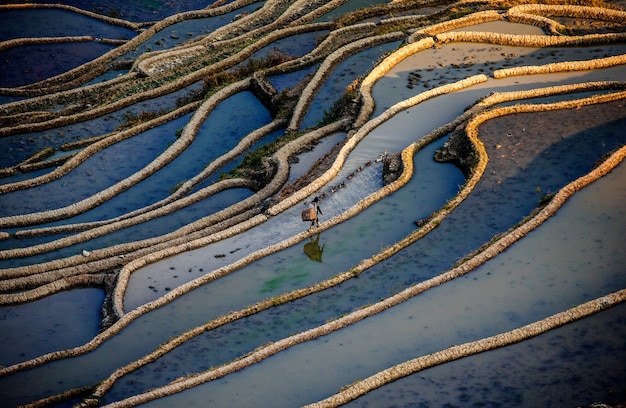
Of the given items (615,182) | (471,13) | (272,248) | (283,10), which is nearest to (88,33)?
(283,10)

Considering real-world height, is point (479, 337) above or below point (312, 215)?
below

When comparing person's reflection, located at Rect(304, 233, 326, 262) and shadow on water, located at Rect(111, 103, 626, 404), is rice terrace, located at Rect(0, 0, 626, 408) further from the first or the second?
person's reflection, located at Rect(304, 233, 326, 262)

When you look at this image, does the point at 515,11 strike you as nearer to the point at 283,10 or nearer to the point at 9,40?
the point at 283,10

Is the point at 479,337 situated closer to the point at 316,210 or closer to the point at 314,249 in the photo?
→ the point at 314,249

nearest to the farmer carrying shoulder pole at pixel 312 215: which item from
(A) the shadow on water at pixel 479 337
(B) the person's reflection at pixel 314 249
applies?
(B) the person's reflection at pixel 314 249

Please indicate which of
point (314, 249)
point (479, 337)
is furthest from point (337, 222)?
point (479, 337)

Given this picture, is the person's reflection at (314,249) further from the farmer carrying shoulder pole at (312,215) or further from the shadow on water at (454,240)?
the farmer carrying shoulder pole at (312,215)
